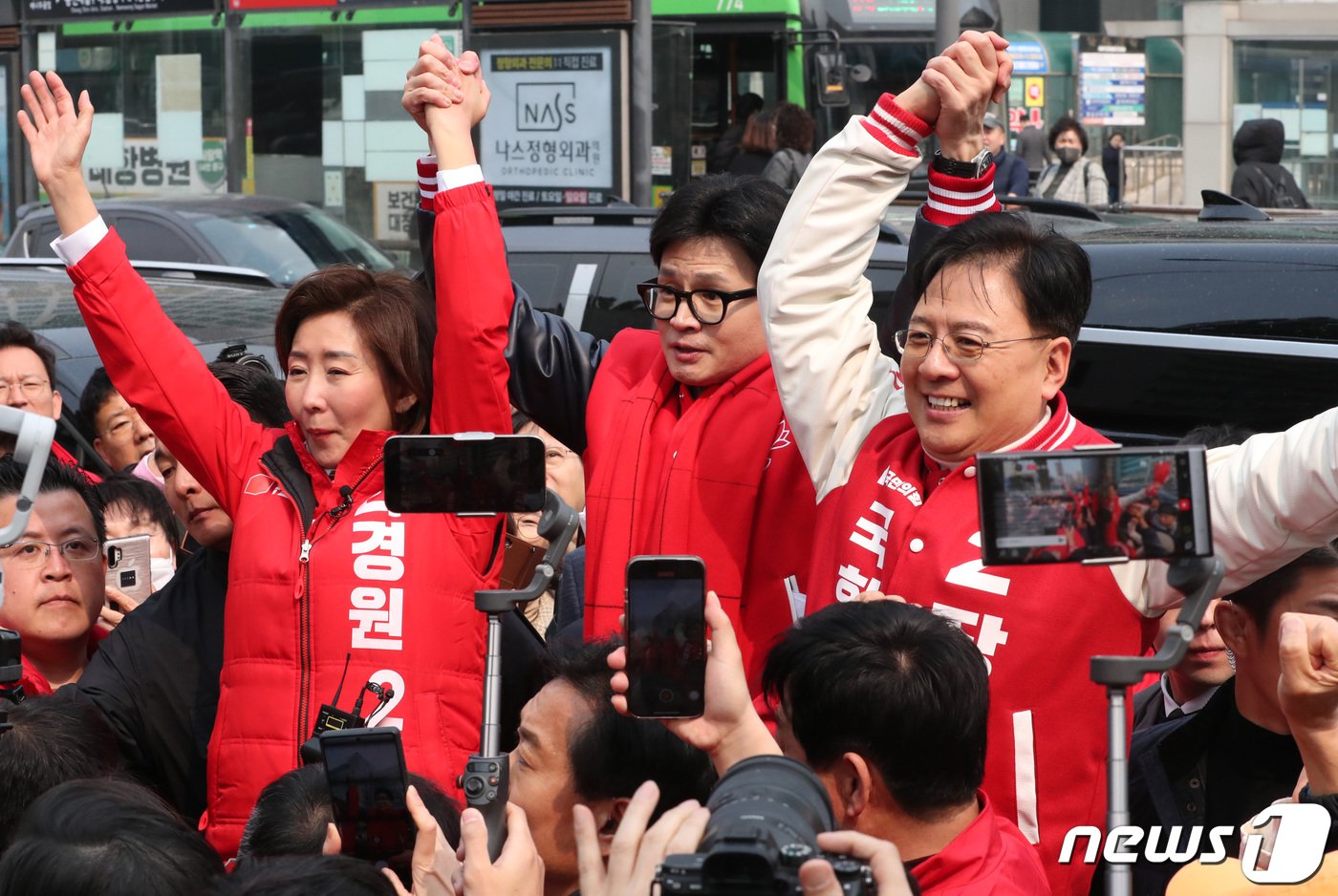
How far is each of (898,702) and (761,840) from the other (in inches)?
30.4

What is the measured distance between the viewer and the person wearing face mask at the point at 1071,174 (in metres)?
14.9

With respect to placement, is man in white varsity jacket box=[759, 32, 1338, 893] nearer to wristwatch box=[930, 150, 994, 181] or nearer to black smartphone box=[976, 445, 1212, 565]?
wristwatch box=[930, 150, 994, 181]

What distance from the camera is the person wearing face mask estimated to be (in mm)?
14883

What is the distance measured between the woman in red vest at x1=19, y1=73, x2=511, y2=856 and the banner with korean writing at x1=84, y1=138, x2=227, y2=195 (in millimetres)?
13758

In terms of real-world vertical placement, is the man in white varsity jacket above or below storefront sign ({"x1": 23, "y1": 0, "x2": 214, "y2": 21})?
below

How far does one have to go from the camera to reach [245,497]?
138 inches

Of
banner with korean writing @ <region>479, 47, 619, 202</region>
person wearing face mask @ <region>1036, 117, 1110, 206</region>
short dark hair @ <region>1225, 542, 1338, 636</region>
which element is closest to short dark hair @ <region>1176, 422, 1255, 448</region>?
short dark hair @ <region>1225, 542, 1338, 636</region>

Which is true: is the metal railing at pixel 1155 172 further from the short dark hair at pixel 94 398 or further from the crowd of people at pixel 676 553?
the crowd of people at pixel 676 553

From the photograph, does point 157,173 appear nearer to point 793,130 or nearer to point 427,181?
point 793,130

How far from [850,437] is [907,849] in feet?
3.17

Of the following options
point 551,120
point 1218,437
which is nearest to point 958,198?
point 1218,437

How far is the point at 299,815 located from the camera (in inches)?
114

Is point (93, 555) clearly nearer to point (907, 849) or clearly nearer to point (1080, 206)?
point (907, 849)

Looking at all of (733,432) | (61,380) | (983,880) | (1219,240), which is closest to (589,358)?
(733,432)
